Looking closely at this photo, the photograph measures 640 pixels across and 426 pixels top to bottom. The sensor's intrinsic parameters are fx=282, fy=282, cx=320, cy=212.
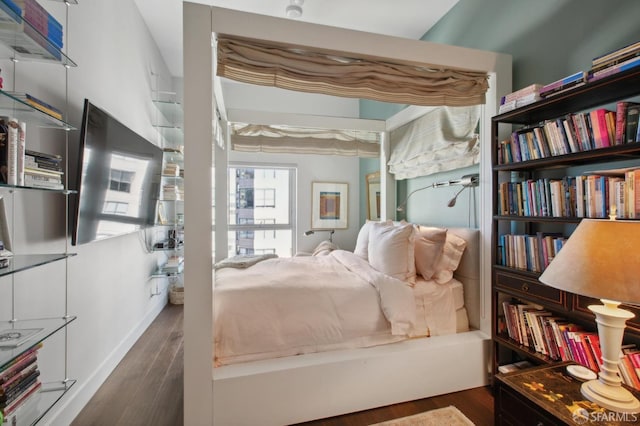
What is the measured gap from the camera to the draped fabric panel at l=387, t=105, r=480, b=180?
2398mm

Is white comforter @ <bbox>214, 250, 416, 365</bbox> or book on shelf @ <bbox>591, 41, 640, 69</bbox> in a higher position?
book on shelf @ <bbox>591, 41, 640, 69</bbox>

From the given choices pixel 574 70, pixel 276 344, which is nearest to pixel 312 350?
pixel 276 344

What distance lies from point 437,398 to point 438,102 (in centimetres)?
206

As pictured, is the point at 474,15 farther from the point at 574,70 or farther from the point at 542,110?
the point at 542,110

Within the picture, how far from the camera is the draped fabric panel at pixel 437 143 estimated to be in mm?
2398

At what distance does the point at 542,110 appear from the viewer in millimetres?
1693

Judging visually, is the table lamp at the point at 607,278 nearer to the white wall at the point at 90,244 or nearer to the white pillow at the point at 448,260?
the white pillow at the point at 448,260

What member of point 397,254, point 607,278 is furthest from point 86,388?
point 607,278

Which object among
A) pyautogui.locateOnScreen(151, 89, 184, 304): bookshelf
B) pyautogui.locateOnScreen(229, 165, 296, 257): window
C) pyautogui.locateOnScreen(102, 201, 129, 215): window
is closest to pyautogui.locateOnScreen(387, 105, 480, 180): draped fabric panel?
pyautogui.locateOnScreen(229, 165, 296, 257): window

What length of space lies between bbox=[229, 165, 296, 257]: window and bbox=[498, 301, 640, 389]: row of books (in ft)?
10.9

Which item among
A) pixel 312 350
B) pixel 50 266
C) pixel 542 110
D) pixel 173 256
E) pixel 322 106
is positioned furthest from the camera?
pixel 322 106

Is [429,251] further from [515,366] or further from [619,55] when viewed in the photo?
[619,55]

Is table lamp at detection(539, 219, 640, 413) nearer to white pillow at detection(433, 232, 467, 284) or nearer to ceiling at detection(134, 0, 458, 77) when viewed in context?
white pillow at detection(433, 232, 467, 284)

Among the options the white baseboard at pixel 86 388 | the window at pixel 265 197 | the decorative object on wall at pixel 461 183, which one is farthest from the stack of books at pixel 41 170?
the window at pixel 265 197
